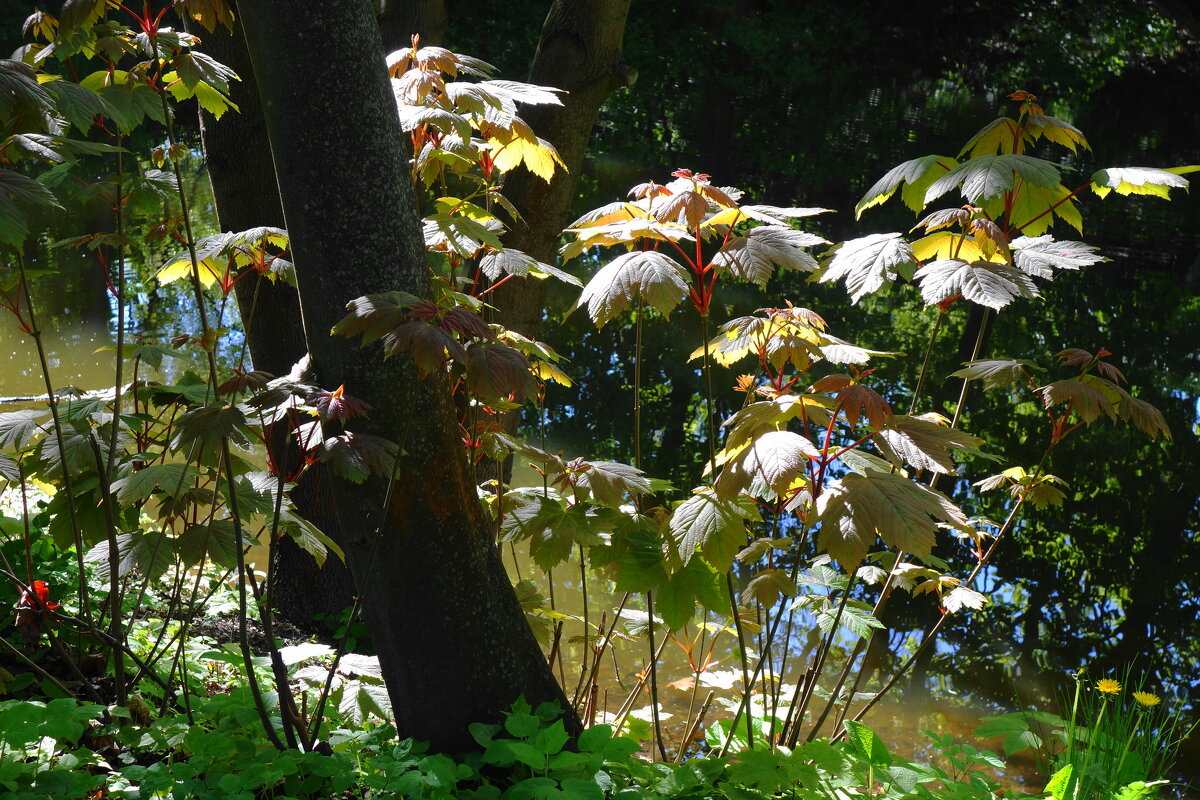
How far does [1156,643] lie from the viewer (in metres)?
4.05

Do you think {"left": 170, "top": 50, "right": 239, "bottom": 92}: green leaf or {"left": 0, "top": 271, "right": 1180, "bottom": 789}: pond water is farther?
{"left": 0, "top": 271, "right": 1180, "bottom": 789}: pond water

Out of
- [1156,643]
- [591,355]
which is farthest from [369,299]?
[591,355]

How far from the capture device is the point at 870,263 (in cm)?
175

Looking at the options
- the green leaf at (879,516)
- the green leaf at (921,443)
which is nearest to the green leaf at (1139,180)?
the green leaf at (921,443)

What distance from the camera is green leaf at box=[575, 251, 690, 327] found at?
5.20ft

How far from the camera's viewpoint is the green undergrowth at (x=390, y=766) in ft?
5.19

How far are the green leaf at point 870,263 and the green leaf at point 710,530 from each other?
1.47ft

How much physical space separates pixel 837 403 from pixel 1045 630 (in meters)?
3.11

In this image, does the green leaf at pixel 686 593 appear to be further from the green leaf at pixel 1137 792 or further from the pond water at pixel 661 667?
the green leaf at pixel 1137 792

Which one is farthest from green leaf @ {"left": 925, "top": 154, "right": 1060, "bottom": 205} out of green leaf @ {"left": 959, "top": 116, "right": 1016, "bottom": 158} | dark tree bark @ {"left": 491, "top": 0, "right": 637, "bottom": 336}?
dark tree bark @ {"left": 491, "top": 0, "right": 637, "bottom": 336}

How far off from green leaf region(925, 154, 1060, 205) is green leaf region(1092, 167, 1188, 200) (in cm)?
14

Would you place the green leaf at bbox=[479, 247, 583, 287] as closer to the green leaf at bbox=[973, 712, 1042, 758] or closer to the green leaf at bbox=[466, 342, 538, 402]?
the green leaf at bbox=[466, 342, 538, 402]

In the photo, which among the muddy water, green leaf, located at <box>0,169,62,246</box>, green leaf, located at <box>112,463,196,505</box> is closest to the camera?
green leaf, located at <box>0,169,62,246</box>

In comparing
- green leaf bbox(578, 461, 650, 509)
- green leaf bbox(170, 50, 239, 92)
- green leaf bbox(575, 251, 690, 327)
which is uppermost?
green leaf bbox(170, 50, 239, 92)
